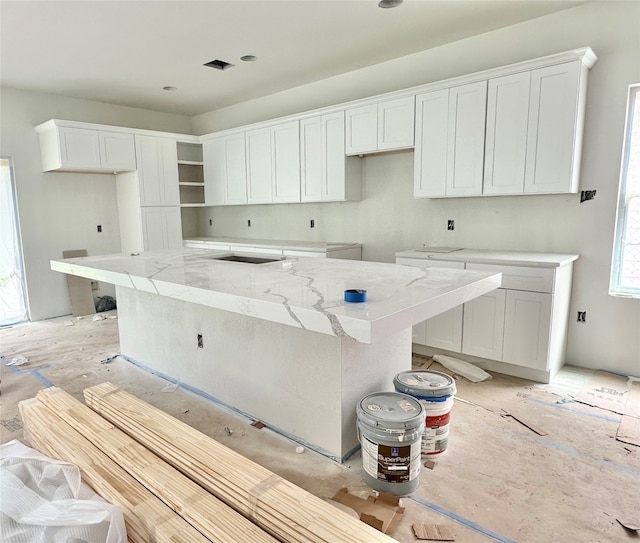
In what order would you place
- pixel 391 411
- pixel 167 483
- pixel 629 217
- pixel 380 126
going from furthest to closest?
pixel 380 126, pixel 629 217, pixel 391 411, pixel 167 483

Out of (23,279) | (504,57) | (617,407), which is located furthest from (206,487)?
(23,279)

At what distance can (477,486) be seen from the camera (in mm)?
1966

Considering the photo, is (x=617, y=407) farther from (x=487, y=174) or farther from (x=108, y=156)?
(x=108, y=156)

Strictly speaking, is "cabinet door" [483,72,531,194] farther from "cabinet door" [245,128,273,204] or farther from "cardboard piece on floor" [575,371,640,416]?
"cabinet door" [245,128,273,204]

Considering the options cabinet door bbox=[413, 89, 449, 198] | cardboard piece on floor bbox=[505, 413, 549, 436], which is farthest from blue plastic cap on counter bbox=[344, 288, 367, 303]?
cabinet door bbox=[413, 89, 449, 198]

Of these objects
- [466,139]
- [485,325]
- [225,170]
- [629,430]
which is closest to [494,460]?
[629,430]

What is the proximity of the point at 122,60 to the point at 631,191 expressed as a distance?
4641mm

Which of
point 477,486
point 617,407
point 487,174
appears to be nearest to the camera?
point 477,486

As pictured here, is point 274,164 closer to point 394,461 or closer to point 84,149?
point 84,149

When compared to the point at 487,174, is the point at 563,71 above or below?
above

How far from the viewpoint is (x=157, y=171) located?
5727 millimetres

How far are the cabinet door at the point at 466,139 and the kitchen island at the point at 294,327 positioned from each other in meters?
1.40

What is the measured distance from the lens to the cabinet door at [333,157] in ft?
14.5

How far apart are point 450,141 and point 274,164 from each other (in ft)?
7.52
